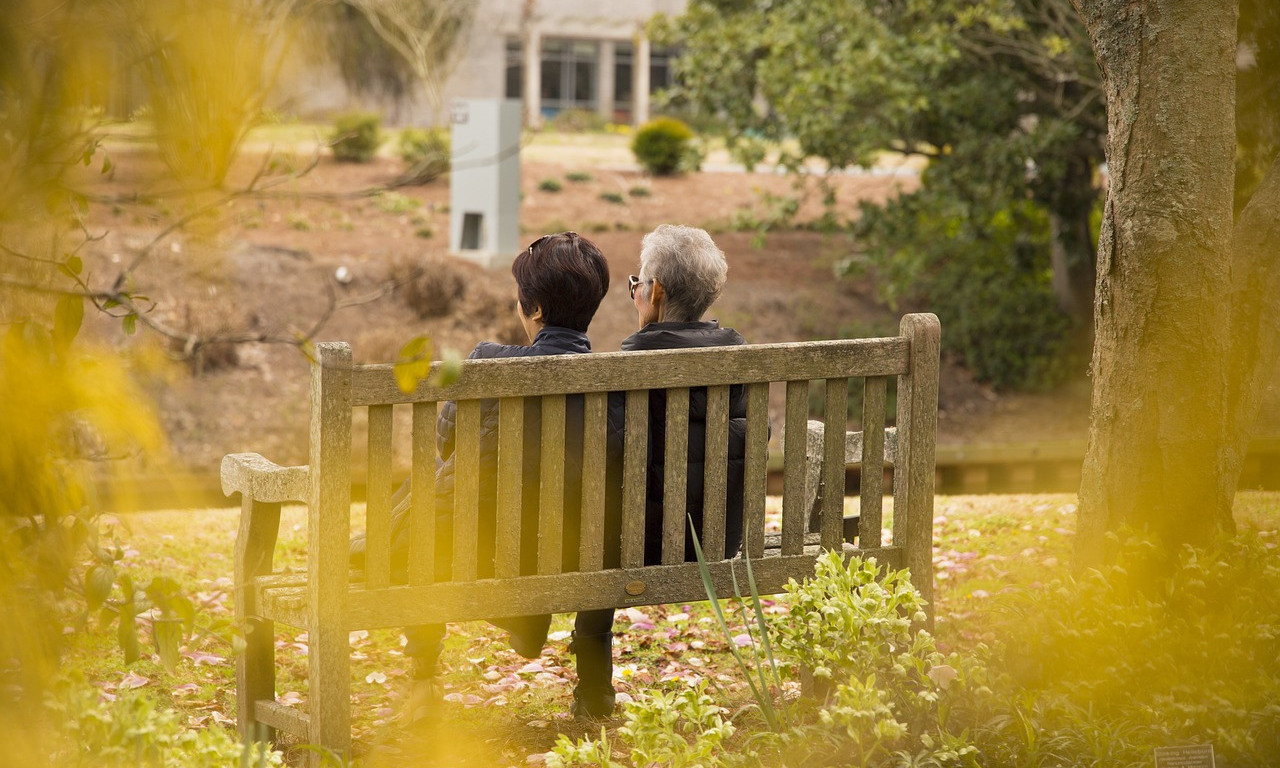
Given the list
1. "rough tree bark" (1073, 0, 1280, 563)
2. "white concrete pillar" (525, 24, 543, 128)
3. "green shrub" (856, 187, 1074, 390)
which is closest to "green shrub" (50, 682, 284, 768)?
"rough tree bark" (1073, 0, 1280, 563)

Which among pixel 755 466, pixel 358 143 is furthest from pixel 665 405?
pixel 358 143

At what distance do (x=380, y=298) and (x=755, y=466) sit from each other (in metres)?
9.67

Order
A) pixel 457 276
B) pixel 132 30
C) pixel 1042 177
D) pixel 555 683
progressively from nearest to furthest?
pixel 132 30, pixel 555 683, pixel 1042 177, pixel 457 276

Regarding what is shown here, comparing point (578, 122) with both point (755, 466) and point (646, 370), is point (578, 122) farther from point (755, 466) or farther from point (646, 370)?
point (646, 370)

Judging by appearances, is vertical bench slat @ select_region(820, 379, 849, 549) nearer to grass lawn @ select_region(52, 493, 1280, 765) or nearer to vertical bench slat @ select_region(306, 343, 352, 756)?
grass lawn @ select_region(52, 493, 1280, 765)

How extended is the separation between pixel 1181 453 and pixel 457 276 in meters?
10.7

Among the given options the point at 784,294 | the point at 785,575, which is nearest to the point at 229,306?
the point at 784,294

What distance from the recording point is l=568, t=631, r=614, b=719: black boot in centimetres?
364

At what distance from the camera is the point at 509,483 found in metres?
3.09

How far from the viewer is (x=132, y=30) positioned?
1.84 meters

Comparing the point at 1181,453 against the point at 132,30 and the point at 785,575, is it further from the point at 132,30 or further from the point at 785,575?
the point at 132,30

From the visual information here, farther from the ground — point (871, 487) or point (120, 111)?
point (120, 111)

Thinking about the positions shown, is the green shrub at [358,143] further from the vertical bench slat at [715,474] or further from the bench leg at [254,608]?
the vertical bench slat at [715,474]

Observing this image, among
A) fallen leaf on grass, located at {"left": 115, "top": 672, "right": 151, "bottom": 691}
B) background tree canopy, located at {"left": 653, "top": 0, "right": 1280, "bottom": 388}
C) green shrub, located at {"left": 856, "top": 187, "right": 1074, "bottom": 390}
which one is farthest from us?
green shrub, located at {"left": 856, "top": 187, "right": 1074, "bottom": 390}
